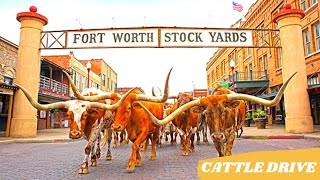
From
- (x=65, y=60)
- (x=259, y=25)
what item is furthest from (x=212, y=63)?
(x=65, y=60)

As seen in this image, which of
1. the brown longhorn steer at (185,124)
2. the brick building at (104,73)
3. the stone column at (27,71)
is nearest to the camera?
the brown longhorn steer at (185,124)

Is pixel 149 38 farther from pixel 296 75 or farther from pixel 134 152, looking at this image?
pixel 134 152

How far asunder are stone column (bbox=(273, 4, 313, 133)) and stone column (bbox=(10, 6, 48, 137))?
587 inches

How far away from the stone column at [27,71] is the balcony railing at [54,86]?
30.8ft

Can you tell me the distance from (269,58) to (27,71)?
21.6m

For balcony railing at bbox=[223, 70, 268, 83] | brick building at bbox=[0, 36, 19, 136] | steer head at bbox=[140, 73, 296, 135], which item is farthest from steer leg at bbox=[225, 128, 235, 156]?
balcony railing at bbox=[223, 70, 268, 83]

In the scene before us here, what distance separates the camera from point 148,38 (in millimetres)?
14625

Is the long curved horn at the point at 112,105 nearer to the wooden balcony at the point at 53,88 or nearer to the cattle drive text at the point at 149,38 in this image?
the cattle drive text at the point at 149,38

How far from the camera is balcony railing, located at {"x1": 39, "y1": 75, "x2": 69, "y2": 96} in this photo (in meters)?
24.6

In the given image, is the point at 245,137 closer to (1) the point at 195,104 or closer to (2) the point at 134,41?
(2) the point at 134,41

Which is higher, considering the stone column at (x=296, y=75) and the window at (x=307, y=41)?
the window at (x=307, y=41)

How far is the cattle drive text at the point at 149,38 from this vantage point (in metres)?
14.6

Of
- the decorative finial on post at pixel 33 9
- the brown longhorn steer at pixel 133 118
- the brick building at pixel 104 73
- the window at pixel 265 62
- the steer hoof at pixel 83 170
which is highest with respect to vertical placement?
the brick building at pixel 104 73

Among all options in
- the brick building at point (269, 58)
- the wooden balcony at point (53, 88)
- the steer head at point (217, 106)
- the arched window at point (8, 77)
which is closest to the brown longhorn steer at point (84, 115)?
the steer head at point (217, 106)
